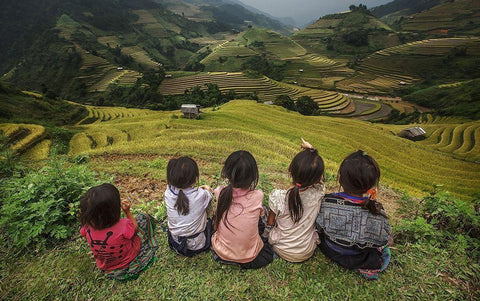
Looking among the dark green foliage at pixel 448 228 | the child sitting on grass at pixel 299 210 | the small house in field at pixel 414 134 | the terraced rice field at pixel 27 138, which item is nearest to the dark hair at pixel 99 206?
the child sitting on grass at pixel 299 210

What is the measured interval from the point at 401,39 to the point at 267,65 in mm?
51042

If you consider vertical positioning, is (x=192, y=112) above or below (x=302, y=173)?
below

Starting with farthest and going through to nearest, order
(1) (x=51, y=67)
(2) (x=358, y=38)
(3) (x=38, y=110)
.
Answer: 1. (2) (x=358, y=38)
2. (1) (x=51, y=67)
3. (3) (x=38, y=110)

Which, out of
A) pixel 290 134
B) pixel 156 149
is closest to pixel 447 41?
pixel 290 134

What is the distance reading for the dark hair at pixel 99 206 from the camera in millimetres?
2100

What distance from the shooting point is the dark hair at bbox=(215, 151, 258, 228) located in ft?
7.80

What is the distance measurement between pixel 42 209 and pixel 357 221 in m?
3.96

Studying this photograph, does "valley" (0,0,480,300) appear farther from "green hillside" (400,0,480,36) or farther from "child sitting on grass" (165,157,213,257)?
"green hillside" (400,0,480,36)

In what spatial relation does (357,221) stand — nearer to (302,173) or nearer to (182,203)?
(302,173)

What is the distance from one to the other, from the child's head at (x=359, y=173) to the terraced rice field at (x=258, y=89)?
4107 cm

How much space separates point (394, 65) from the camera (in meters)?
62.2

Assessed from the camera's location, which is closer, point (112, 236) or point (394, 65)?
point (112, 236)

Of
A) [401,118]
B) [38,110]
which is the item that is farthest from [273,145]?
[401,118]

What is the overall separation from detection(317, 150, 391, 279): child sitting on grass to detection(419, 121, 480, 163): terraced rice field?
68.5 ft
